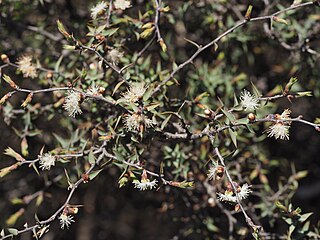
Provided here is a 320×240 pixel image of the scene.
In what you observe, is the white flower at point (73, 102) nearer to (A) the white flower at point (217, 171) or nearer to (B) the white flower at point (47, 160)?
(B) the white flower at point (47, 160)

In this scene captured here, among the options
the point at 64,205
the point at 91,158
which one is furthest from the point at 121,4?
the point at 64,205

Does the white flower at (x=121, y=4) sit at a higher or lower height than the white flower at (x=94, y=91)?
higher

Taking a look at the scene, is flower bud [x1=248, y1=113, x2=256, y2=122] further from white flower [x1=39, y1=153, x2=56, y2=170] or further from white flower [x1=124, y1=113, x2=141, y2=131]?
white flower [x1=39, y1=153, x2=56, y2=170]

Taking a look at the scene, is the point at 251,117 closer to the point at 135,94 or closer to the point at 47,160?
the point at 135,94

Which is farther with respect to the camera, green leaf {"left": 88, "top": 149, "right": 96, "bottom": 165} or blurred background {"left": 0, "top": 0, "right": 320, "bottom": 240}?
blurred background {"left": 0, "top": 0, "right": 320, "bottom": 240}

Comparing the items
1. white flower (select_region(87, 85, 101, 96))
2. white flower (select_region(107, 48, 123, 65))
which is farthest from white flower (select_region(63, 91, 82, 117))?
white flower (select_region(107, 48, 123, 65))

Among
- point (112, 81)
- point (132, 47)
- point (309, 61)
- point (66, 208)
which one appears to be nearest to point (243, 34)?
point (309, 61)

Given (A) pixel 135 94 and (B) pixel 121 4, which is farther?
(B) pixel 121 4

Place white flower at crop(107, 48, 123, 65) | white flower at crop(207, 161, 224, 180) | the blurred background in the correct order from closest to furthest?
white flower at crop(207, 161, 224, 180), white flower at crop(107, 48, 123, 65), the blurred background

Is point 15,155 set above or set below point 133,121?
below

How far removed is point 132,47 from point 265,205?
536 millimetres

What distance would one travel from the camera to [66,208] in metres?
0.96

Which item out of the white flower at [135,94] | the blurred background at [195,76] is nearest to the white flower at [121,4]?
the blurred background at [195,76]

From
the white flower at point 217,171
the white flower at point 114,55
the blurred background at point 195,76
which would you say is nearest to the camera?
the white flower at point 217,171
